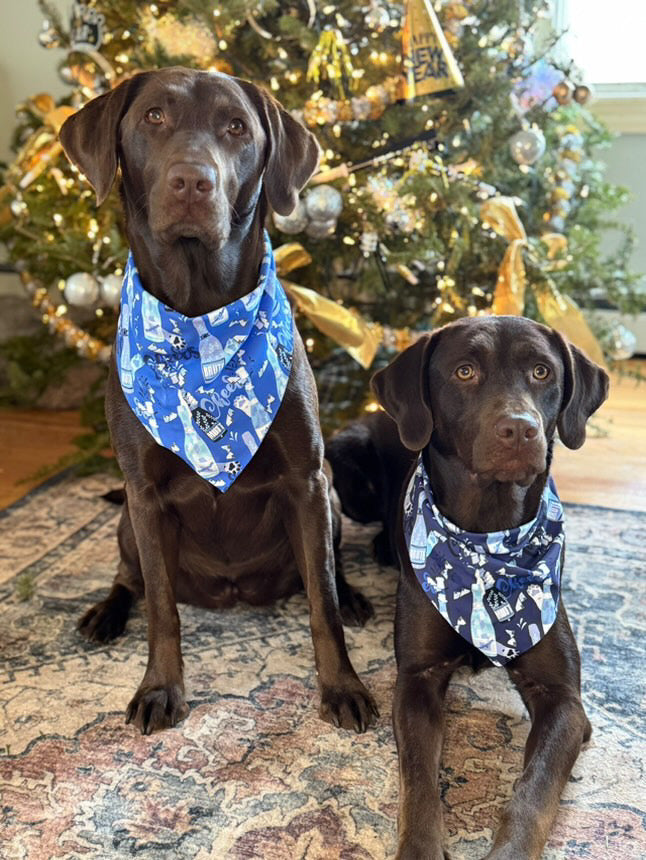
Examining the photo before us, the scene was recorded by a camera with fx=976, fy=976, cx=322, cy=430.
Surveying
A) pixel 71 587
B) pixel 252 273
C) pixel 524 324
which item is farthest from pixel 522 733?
pixel 71 587

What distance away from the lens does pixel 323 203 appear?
10.6 ft

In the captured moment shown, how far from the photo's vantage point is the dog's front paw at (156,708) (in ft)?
6.89

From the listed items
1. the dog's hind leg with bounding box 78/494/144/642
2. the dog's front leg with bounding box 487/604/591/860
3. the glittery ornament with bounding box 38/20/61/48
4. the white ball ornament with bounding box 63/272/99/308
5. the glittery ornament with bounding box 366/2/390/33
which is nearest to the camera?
the dog's front leg with bounding box 487/604/591/860

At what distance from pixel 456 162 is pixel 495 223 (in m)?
0.32

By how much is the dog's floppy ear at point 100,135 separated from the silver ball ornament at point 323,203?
1192 millimetres

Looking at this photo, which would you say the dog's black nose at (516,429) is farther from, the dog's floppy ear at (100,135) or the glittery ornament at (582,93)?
the glittery ornament at (582,93)

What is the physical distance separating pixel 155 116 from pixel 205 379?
1.85 ft

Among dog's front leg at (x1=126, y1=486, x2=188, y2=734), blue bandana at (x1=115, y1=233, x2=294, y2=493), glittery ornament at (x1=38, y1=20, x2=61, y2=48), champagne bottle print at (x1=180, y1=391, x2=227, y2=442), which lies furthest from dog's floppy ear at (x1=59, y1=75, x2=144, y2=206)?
glittery ornament at (x1=38, y1=20, x2=61, y2=48)

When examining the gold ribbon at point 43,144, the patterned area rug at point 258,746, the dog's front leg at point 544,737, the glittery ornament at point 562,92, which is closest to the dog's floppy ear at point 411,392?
the dog's front leg at point 544,737

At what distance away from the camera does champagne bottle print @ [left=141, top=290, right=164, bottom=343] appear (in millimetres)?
2119

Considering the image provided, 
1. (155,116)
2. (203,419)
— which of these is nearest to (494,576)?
(203,419)

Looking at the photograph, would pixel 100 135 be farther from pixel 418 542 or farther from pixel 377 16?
pixel 377 16

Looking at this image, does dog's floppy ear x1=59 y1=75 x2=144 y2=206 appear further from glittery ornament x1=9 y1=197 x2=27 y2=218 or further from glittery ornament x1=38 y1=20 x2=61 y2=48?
glittery ornament x1=38 y1=20 x2=61 y2=48

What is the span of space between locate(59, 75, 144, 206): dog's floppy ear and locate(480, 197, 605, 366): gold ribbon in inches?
71.2
